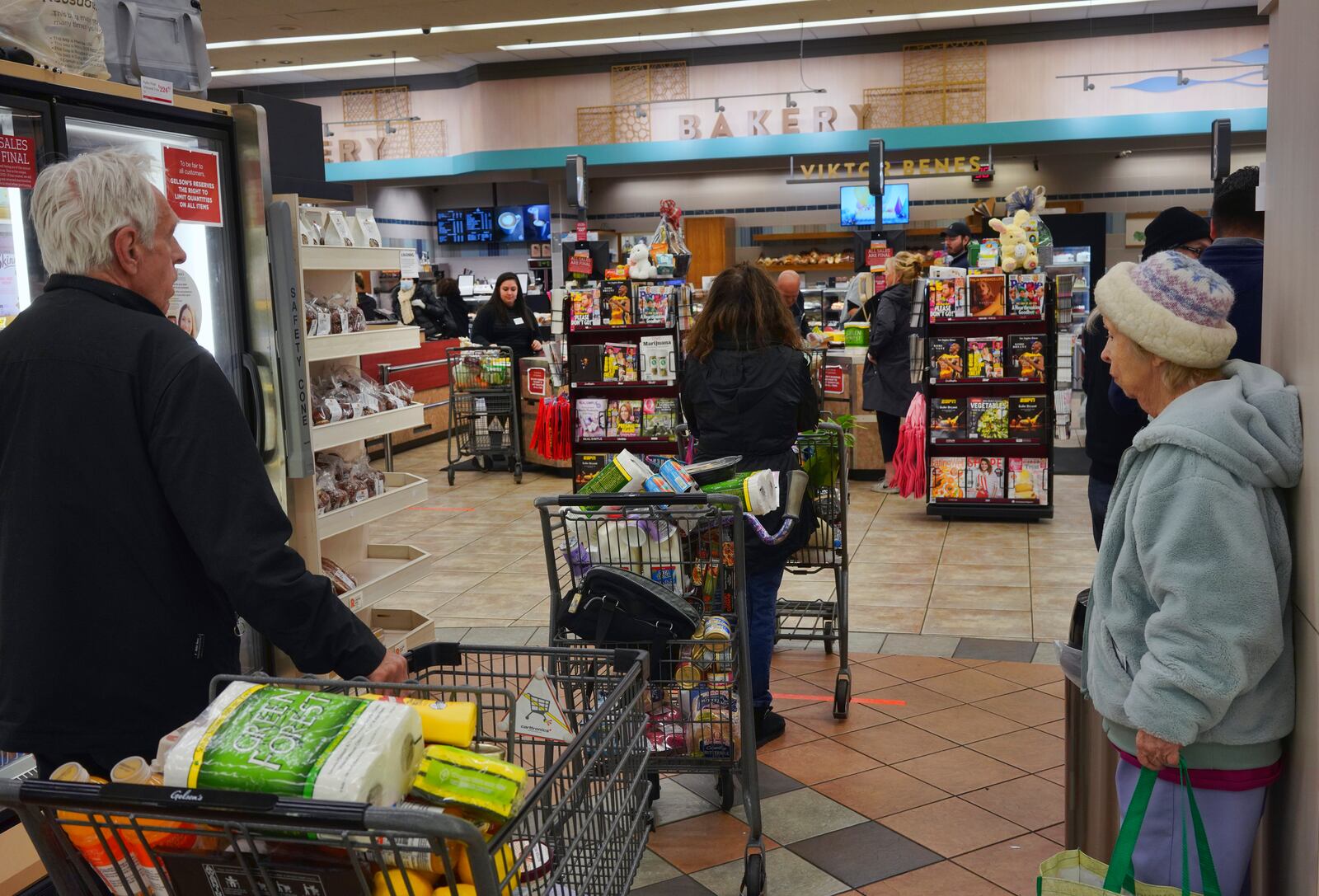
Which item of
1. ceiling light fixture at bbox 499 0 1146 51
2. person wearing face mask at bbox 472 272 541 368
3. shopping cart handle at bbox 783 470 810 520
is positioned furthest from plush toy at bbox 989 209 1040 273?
ceiling light fixture at bbox 499 0 1146 51

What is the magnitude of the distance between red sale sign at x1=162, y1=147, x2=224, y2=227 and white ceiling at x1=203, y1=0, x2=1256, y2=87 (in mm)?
8515

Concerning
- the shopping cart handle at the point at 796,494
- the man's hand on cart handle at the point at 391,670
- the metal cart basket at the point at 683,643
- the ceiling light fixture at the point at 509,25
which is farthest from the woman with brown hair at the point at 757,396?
the ceiling light fixture at the point at 509,25

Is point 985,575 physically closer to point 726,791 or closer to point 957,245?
point 726,791

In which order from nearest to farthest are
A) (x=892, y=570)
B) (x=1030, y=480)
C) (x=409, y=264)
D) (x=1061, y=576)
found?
(x=1061, y=576) → (x=892, y=570) → (x=1030, y=480) → (x=409, y=264)

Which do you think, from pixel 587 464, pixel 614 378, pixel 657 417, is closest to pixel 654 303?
pixel 614 378

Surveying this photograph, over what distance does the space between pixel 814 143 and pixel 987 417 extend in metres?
9.35

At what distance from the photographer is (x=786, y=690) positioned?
4.52 m

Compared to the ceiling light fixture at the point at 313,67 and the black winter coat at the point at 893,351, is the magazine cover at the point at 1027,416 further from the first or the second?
the ceiling light fixture at the point at 313,67

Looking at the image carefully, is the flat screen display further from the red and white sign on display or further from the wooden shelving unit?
the red and white sign on display

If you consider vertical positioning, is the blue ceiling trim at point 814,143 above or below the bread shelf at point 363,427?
above

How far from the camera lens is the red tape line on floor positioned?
14.2 ft

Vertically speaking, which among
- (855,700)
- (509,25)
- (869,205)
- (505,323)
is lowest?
(855,700)

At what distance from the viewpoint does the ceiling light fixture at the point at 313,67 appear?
1608 cm

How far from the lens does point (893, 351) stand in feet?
26.6
